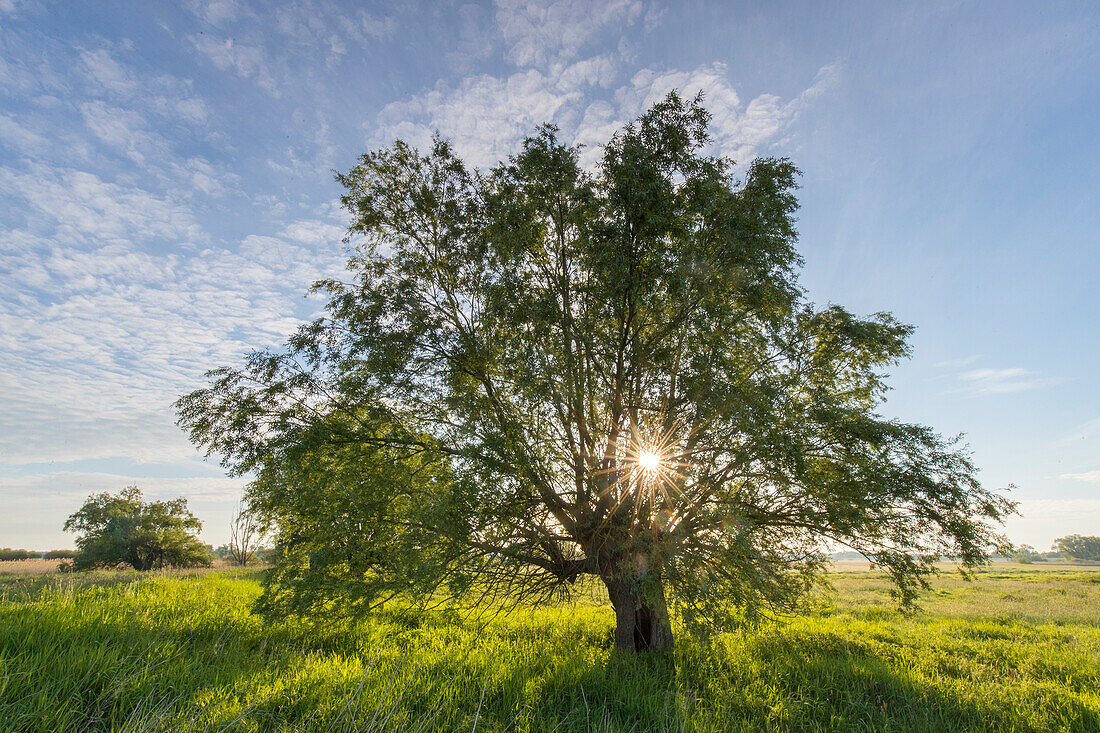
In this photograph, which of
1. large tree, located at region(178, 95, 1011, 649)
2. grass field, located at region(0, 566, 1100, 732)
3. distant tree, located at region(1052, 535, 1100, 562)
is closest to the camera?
grass field, located at region(0, 566, 1100, 732)

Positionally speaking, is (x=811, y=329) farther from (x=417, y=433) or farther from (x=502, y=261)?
(x=417, y=433)

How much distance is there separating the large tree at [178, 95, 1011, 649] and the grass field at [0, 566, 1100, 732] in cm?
131

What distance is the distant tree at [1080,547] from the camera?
493 ft

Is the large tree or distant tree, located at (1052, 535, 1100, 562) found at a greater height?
the large tree

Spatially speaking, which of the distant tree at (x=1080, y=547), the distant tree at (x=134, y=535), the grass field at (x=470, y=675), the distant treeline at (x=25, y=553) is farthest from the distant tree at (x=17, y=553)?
the distant tree at (x=1080, y=547)

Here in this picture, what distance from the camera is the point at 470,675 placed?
823 cm

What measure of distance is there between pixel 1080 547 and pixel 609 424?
231 meters

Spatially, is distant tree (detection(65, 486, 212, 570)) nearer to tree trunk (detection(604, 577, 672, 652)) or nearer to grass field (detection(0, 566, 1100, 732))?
grass field (detection(0, 566, 1100, 732))

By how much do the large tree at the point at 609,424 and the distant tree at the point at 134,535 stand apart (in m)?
36.0

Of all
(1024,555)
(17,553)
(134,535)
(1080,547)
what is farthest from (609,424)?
(1080,547)

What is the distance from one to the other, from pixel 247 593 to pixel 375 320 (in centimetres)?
985

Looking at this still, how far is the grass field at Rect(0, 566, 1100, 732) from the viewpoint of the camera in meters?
5.63

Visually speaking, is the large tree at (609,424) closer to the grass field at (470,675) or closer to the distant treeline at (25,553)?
the grass field at (470,675)

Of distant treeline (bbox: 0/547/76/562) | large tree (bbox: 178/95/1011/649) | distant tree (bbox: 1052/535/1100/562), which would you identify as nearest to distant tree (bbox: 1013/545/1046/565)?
large tree (bbox: 178/95/1011/649)
